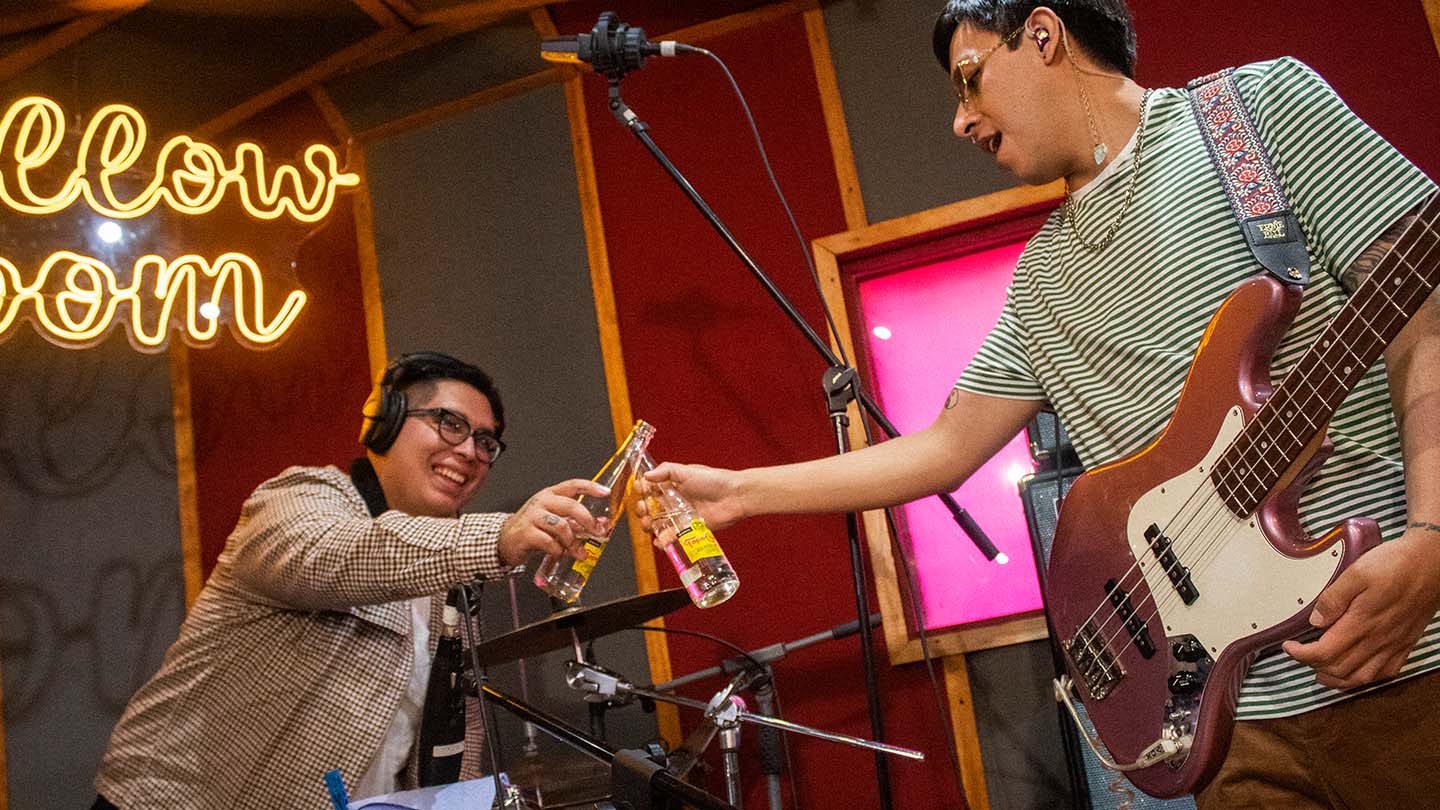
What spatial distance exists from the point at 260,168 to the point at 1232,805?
3.76m

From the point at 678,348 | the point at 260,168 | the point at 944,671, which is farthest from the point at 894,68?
the point at 260,168

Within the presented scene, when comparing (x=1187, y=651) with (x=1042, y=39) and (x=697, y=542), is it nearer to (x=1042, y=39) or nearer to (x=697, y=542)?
(x=697, y=542)

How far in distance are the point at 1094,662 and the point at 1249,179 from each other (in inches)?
28.9

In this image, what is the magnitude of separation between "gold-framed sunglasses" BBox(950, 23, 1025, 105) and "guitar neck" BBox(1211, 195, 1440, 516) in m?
0.85

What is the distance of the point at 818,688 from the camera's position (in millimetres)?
3645

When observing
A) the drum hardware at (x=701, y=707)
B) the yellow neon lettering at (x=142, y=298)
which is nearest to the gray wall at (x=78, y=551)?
the yellow neon lettering at (x=142, y=298)

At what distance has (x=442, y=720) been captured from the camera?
2.82 meters

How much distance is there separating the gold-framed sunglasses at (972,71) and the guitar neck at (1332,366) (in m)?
0.85

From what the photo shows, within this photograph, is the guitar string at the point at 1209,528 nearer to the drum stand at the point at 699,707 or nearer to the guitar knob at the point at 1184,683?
the guitar knob at the point at 1184,683

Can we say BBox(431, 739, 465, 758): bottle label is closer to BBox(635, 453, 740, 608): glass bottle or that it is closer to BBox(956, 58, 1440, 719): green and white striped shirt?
BBox(635, 453, 740, 608): glass bottle

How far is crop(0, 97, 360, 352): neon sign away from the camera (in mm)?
3586

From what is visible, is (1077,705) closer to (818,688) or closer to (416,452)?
(818,688)

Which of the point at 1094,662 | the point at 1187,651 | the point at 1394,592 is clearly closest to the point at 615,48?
the point at 1094,662

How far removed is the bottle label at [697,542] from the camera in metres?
1.85
